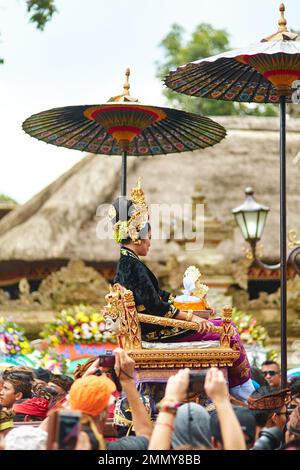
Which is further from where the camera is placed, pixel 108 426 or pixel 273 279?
pixel 273 279

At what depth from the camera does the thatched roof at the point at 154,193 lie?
19.5 meters

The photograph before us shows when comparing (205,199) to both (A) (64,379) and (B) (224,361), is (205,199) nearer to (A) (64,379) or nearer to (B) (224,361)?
(A) (64,379)

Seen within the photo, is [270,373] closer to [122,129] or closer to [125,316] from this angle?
[122,129]

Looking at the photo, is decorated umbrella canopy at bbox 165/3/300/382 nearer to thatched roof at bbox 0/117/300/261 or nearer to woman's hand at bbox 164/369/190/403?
woman's hand at bbox 164/369/190/403

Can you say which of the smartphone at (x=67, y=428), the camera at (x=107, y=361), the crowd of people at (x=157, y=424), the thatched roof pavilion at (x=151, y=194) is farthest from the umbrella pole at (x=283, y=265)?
the thatched roof pavilion at (x=151, y=194)

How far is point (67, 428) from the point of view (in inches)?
168

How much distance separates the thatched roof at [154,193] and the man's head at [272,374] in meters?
7.46

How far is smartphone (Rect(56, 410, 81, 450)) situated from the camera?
4262 millimetres

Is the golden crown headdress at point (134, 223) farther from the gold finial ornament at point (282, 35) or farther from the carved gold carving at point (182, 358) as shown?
the gold finial ornament at point (282, 35)

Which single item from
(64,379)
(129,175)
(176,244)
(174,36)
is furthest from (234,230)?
(174,36)

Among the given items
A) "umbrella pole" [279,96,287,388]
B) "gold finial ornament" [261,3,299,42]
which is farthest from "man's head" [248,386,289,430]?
"gold finial ornament" [261,3,299,42]

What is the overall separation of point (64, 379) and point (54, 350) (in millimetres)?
3857

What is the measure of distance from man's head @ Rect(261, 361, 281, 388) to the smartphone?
18.9 feet

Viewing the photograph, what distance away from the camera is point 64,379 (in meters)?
8.47
